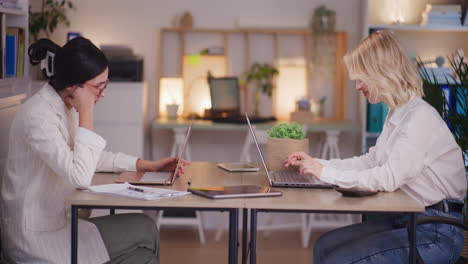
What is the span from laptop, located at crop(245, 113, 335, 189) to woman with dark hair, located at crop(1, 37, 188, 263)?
2.12 feet

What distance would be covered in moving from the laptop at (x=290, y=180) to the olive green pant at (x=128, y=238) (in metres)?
0.58

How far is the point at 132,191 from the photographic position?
2492mm

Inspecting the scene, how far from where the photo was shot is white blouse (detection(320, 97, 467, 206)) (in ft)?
8.36

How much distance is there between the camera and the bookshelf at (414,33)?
522 cm

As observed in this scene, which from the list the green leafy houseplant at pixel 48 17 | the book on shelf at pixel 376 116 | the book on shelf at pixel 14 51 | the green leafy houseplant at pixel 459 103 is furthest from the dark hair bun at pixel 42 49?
the book on shelf at pixel 376 116

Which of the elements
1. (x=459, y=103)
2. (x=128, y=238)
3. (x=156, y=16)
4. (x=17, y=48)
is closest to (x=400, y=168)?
(x=459, y=103)

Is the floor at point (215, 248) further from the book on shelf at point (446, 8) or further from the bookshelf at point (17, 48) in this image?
the book on shelf at point (446, 8)

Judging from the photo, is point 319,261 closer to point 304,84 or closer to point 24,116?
point 24,116

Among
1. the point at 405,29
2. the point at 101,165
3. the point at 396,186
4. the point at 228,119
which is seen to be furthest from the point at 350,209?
the point at 405,29

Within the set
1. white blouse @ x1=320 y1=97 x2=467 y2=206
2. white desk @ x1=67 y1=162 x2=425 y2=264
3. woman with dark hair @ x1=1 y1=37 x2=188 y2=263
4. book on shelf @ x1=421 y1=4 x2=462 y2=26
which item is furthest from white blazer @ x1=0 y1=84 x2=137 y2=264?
book on shelf @ x1=421 y1=4 x2=462 y2=26

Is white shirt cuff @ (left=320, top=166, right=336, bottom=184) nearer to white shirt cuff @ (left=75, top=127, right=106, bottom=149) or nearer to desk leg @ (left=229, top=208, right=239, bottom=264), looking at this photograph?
desk leg @ (left=229, top=208, right=239, bottom=264)

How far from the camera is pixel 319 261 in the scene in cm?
291

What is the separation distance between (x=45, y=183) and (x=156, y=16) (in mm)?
3096

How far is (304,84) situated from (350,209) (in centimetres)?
326
